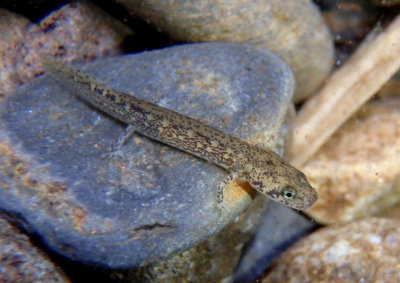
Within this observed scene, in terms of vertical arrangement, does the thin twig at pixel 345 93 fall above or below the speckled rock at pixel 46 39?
above

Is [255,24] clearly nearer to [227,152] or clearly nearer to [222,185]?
[227,152]

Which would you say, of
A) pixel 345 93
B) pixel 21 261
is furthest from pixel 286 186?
pixel 21 261

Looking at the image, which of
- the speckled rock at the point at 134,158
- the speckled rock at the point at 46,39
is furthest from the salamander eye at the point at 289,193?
the speckled rock at the point at 46,39

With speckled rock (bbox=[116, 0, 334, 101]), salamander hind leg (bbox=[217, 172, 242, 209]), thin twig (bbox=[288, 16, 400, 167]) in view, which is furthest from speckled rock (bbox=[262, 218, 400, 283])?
speckled rock (bbox=[116, 0, 334, 101])

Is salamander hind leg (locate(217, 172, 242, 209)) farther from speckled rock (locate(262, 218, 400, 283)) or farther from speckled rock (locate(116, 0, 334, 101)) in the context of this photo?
speckled rock (locate(116, 0, 334, 101))

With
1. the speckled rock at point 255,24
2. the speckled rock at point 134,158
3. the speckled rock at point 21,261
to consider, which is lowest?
the speckled rock at point 21,261

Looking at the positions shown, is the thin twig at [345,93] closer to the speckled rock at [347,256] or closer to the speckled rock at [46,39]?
the speckled rock at [347,256]
